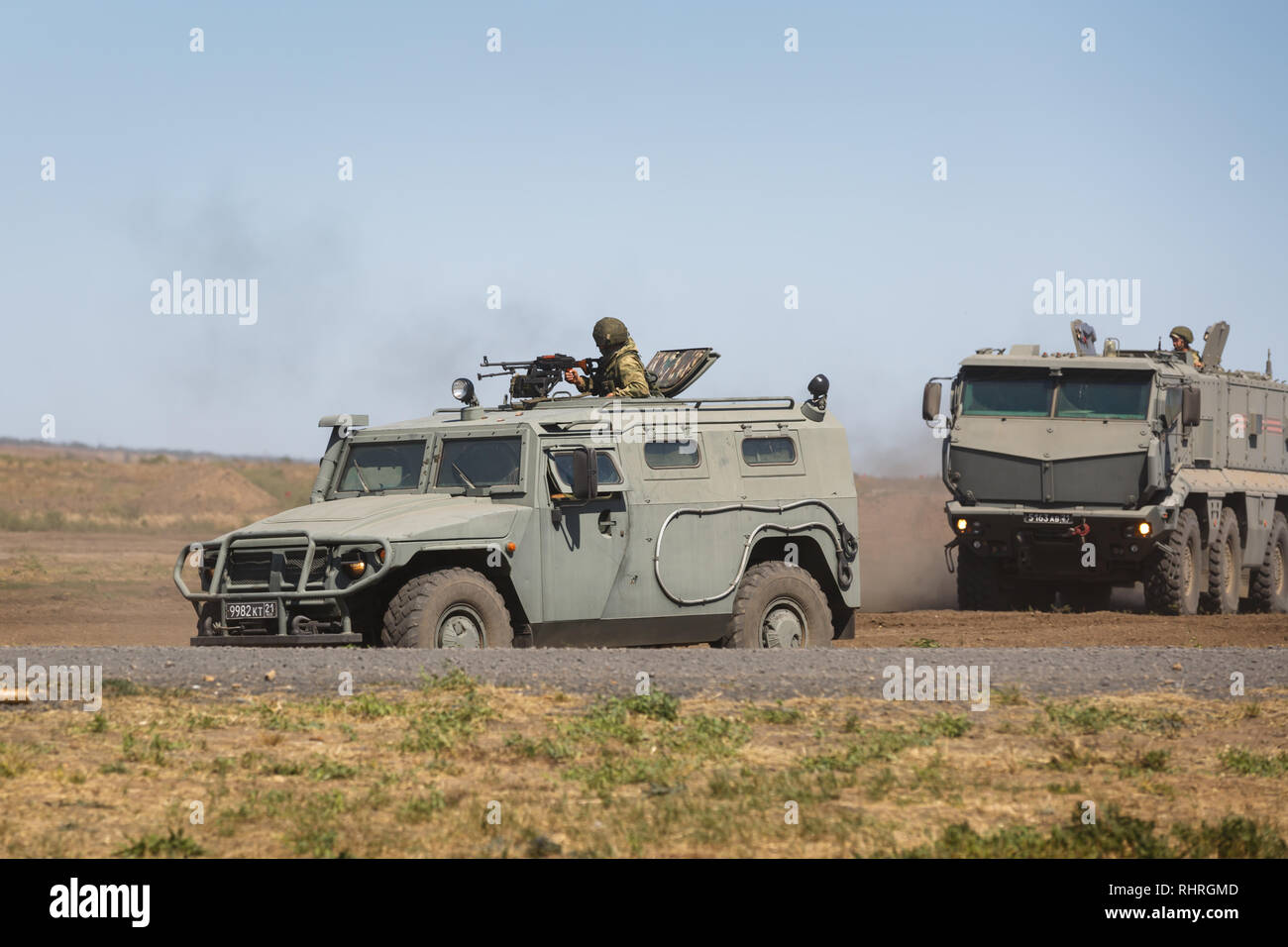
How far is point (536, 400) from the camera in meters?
15.5

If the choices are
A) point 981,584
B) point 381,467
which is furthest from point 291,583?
point 981,584

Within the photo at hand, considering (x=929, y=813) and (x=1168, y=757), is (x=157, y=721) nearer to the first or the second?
(x=929, y=813)

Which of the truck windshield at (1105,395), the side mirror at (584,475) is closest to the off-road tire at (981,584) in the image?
the truck windshield at (1105,395)

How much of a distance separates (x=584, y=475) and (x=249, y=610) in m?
2.72

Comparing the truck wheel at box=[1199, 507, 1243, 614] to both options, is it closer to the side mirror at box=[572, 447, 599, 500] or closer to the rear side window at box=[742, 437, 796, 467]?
the rear side window at box=[742, 437, 796, 467]

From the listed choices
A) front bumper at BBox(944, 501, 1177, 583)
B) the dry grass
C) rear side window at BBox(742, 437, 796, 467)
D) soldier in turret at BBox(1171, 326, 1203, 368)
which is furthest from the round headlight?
soldier in turret at BBox(1171, 326, 1203, 368)

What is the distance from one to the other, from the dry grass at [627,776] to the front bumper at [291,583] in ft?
5.87

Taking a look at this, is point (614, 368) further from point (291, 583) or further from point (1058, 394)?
point (1058, 394)

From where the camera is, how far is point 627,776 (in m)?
8.88

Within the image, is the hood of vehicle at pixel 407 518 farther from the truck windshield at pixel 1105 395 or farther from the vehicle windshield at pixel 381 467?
the truck windshield at pixel 1105 395

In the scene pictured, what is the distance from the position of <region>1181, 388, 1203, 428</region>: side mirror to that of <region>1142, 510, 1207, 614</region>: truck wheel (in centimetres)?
123

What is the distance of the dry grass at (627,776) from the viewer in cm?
758
